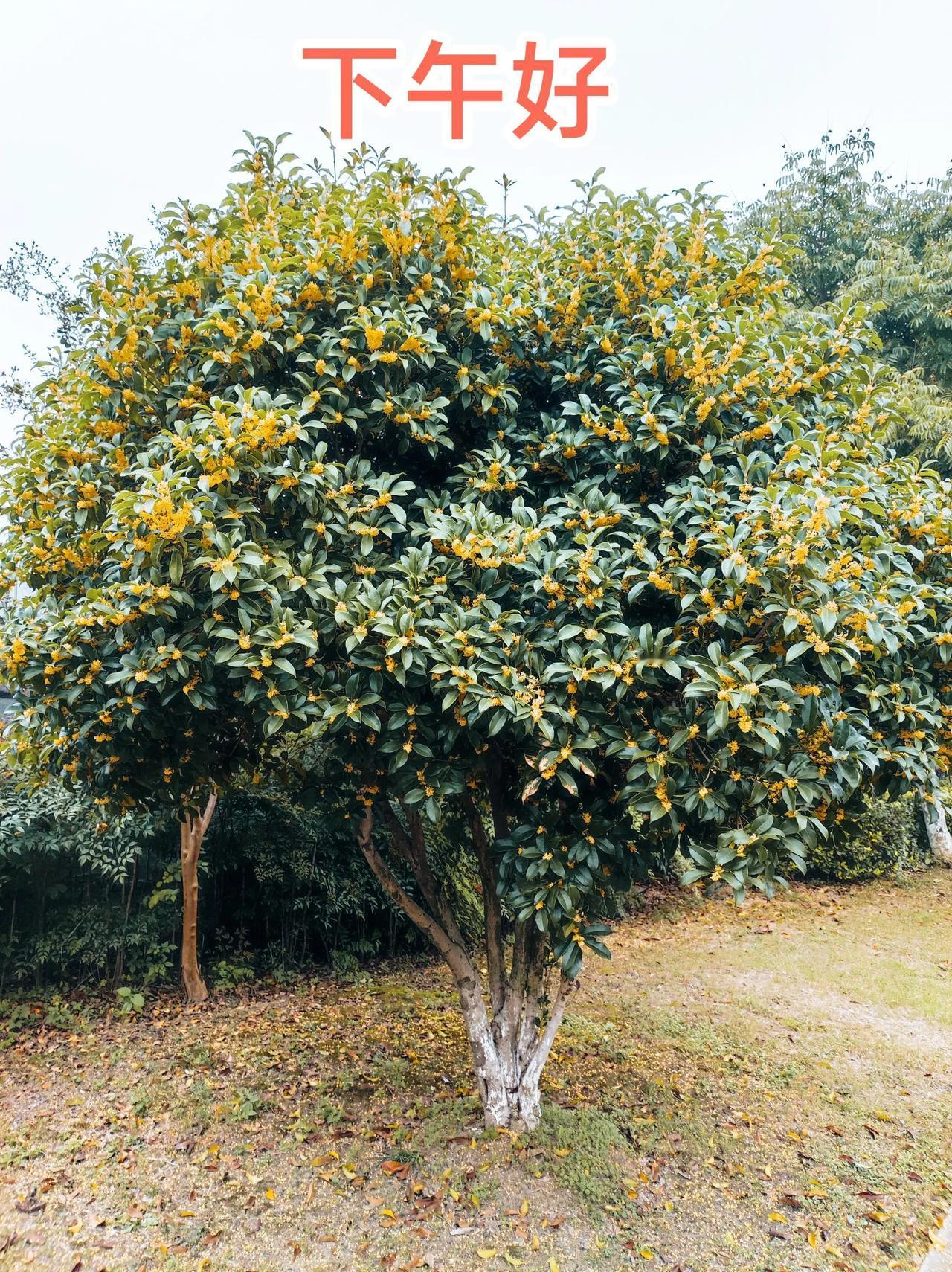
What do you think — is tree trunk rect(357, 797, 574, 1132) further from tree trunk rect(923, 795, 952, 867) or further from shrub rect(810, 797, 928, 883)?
tree trunk rect(923, 795, 952, 867)

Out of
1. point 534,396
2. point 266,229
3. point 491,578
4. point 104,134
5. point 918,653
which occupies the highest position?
point 104,134

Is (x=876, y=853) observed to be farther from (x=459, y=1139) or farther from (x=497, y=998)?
(x=459, y=1139)

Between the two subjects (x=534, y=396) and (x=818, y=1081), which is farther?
(x=818, y=1081)

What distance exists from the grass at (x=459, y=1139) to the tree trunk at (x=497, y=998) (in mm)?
144

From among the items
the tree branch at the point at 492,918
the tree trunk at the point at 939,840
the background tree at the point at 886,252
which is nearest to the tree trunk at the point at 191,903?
the tree branch at the point at 492,918

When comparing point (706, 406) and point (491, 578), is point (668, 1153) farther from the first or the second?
point (706, 406)

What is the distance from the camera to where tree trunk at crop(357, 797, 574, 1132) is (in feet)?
9.87

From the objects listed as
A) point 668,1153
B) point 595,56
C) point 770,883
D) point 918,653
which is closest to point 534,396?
point 595,56

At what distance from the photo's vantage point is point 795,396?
8.83 feet

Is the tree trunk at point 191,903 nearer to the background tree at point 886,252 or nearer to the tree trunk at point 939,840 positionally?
the background tree at point 886,252

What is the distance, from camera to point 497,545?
2.28 m

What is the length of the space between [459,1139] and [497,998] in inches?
19.9

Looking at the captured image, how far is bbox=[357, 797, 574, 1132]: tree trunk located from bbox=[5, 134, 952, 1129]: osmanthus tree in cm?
2

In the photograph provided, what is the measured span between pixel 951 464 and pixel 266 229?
270 inches
